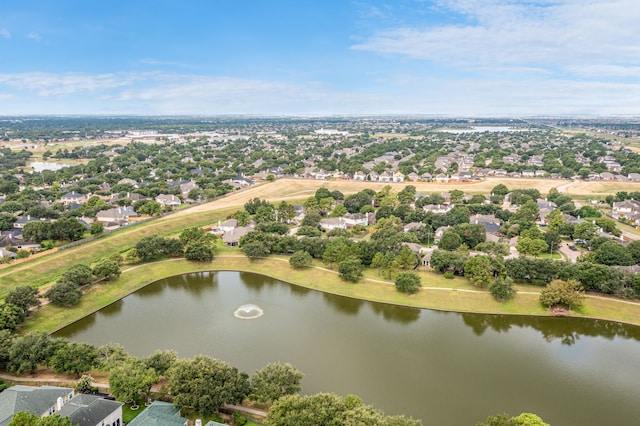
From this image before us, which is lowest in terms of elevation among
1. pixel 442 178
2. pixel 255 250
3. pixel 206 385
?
pixel 255 250

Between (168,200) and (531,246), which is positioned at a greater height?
(168,200)

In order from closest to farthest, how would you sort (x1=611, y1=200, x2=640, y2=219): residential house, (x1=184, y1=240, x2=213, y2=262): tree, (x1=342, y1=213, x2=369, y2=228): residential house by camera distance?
(x1=184, y1=240, x2=213, y2=262): tree, (x1=342, y1=213, x2=369, y2=228): residential house, (x1=611, y1=200, x2=640, y2=219): residential house

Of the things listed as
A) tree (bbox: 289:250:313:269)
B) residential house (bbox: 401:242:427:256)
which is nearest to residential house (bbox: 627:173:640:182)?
residential house (bbox: 401:242:427:256)

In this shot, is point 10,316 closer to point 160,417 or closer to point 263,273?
point 160,417

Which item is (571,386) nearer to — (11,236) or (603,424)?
(603,424)

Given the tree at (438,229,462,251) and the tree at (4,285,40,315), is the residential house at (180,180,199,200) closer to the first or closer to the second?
the tree at (4,285,40,315)

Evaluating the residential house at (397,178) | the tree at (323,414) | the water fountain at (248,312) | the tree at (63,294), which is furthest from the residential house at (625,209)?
the tree at (63,294)

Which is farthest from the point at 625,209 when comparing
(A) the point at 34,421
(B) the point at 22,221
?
(B) the point at 22,221
